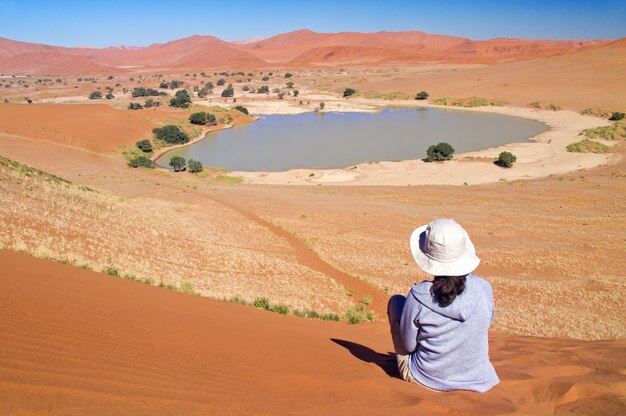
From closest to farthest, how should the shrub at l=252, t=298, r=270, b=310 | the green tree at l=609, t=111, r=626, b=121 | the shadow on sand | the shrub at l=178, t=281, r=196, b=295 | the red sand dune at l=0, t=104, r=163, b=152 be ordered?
the shadow on sand < the shrub at l=252, t=298, r=270, b=310 < the shrub at l=178, t=281, r=196, b=295 < the red sand dune at l=0, t=104, r=163, b=152 < the green tree at l=609, t=111, r=626, b=121

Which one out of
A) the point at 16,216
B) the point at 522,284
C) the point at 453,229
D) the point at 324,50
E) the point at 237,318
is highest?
the point at 324,50

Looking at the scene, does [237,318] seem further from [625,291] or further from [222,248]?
[625,291]

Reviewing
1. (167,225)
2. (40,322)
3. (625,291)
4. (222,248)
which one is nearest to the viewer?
(40,322)

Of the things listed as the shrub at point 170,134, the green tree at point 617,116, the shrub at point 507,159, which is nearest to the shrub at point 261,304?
the shrub at point 507,159

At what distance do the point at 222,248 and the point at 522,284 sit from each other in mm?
9288

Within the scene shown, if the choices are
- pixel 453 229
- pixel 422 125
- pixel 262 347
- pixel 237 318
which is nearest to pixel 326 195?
pixel 237 318

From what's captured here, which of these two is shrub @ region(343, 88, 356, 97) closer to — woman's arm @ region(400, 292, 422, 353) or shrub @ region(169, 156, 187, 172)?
shrub @ region(169, 156, 187, 172)

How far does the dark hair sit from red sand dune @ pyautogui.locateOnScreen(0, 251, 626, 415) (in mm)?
841

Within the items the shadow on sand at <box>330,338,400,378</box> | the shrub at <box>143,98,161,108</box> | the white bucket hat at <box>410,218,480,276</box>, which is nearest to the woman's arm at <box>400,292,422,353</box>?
the white bucket hat at <box>410,218,480,276</box>

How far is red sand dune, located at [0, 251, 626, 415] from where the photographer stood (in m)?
3.27

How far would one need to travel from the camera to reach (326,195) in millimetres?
25703

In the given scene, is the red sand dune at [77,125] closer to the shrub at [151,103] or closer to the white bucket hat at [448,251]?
Answer: the shrub at [151,103]

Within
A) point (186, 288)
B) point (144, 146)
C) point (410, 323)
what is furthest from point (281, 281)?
point (144, 146)

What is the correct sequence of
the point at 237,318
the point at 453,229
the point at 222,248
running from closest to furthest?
the point at 453,229 → the point at 237,318 → the point at 222,248
